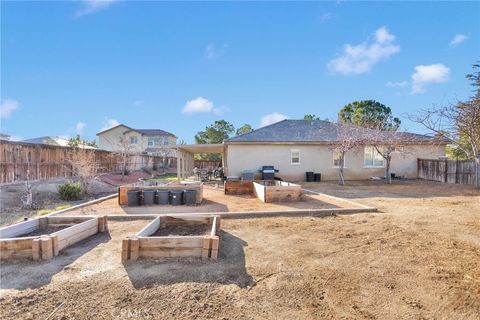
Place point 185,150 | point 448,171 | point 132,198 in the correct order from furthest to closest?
point 185,150 < point 448,171 < point 132,198

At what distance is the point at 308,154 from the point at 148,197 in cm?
1132

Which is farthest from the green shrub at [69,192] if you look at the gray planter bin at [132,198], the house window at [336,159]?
the house window at [336,159]

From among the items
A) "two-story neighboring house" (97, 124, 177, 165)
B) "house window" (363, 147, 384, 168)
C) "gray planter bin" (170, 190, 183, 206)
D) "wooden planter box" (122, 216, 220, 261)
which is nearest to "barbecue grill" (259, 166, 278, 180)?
"house window" (363, 147, 384, 168)

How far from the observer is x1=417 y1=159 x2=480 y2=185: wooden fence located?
49.9 feet

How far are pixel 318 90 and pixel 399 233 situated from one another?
17.7 m

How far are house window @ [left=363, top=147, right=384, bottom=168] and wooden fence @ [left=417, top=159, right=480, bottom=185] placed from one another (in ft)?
8.78

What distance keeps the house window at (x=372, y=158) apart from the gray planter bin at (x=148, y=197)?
14.3m

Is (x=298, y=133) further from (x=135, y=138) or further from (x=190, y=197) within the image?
(x=135, y=138)

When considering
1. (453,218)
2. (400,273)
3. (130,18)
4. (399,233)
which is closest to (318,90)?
(130,18)

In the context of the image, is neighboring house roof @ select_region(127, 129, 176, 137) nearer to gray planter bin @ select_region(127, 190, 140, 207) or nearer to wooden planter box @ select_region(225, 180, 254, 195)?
wooden planter box @ select_region(225, 180, 254, 195)

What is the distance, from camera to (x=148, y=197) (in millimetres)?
8555

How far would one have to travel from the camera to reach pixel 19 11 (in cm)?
805

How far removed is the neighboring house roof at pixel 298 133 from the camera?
55.8ft

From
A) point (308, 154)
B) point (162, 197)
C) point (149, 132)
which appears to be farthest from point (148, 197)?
point (149, 132)
